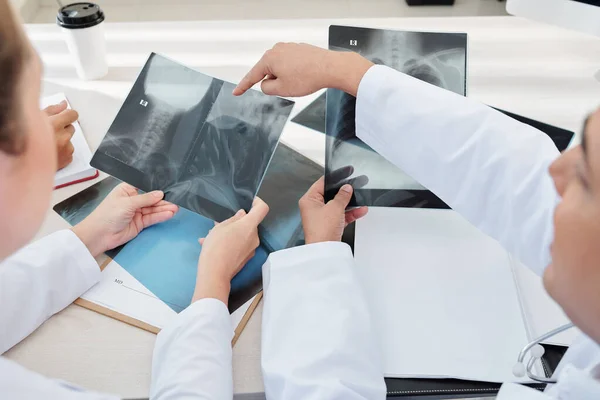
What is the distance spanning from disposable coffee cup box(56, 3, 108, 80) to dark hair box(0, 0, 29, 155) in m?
0.66

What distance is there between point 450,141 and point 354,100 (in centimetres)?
18

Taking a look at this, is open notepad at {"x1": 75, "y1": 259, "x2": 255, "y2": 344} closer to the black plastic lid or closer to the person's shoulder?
the person's shoulder

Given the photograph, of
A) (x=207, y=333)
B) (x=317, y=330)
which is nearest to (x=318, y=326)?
(x=317, y=330)

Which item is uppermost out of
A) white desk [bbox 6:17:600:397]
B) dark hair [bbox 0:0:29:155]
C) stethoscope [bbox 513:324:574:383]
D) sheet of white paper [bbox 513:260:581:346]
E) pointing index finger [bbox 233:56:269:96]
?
dark hair [bbox 0:0:29:155]

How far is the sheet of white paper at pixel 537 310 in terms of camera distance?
793mm

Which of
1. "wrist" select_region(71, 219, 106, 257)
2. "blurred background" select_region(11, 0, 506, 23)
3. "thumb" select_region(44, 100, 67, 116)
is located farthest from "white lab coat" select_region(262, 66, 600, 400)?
"blurred background" select_region(11, 0, 506, 23)

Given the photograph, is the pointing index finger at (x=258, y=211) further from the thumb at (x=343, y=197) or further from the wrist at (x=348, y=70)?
the wrist at (x=348, y=70)

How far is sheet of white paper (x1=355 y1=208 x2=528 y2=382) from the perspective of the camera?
0.77 metres

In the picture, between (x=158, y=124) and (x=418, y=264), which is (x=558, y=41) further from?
(x=158, y=124)

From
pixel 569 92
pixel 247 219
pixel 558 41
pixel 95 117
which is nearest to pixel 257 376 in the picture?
pixel 247 219

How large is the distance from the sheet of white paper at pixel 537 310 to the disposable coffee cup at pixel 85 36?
89 cm

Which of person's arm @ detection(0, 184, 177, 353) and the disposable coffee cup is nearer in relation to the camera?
person's arm @ detection(0, 184, 177, 353)

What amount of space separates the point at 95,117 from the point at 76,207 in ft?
0.80

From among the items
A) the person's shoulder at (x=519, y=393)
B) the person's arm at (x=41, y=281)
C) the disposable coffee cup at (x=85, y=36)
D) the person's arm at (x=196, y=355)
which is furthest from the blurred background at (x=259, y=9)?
the person's shoulder at (x=519, y=393)
